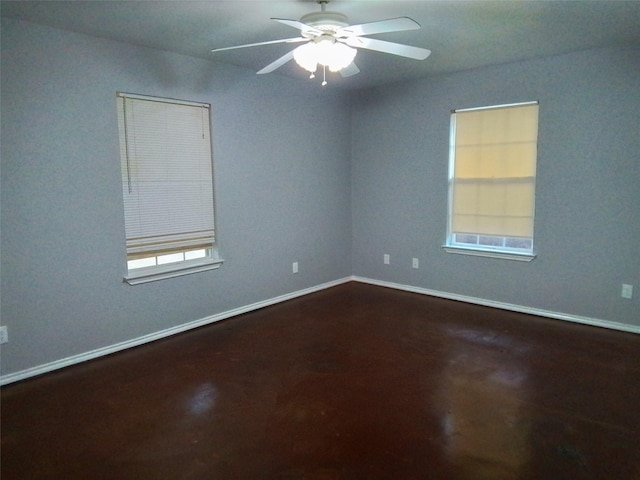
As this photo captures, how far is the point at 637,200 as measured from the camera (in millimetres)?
3473

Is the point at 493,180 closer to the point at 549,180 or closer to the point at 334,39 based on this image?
the point at 549,180

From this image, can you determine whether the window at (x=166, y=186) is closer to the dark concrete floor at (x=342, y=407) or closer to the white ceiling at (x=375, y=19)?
the white ceiling at (x=375, y=19)

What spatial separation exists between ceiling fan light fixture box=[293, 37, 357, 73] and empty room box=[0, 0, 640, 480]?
0.02 meters

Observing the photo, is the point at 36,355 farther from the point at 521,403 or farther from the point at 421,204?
the point at 421,204

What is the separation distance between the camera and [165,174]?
3549 mm

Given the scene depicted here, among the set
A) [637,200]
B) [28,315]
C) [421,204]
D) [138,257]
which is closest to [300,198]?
[421,204]

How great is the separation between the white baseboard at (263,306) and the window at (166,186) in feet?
1.64

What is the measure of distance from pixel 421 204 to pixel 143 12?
10.8ft

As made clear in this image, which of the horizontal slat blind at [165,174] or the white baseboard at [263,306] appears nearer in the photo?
the white baseboard at [263,306]

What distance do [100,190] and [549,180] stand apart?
12.7 feet

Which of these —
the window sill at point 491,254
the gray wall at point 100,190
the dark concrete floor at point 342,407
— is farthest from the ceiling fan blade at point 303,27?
the window sill at point 491,254

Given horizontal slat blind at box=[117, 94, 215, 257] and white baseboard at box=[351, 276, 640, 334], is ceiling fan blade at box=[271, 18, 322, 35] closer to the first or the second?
horizontal slat blind at box=[117, 94, 215, 257]

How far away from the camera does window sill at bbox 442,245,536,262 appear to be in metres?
4.07

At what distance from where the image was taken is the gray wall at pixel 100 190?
2783 mm
